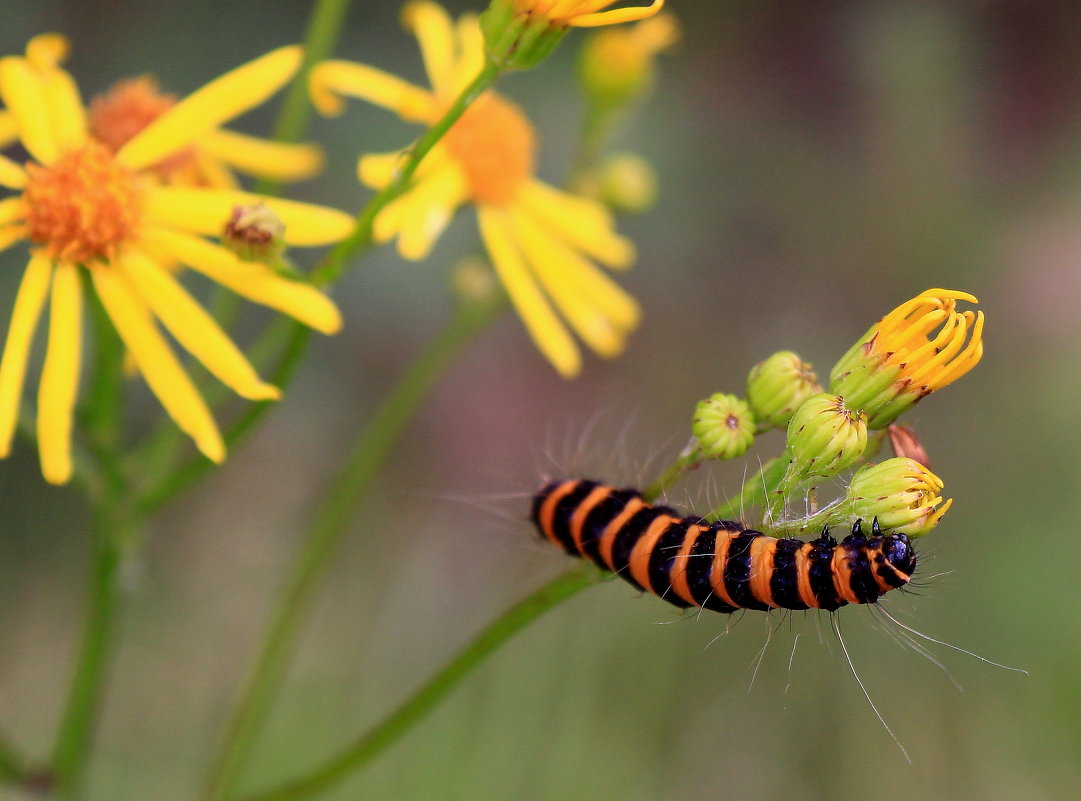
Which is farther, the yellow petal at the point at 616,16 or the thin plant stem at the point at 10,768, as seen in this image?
the thin plant stem at the point at 10,768

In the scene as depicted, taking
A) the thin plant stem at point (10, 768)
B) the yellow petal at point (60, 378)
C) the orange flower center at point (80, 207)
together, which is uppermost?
the orange flower center at point (80, 207)

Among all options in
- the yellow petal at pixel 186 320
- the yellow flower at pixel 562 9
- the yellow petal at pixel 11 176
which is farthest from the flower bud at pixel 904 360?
the yellow petal at pixel 11 176

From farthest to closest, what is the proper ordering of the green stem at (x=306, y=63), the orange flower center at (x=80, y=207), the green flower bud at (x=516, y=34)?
the green stem at (x=306, y=63)
the orange flower center at (x=80, y=207)
the green flower bud at (x=516, y=34)

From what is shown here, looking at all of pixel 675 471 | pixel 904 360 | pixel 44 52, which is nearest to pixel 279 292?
pixel 675 471

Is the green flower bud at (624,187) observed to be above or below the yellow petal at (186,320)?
above

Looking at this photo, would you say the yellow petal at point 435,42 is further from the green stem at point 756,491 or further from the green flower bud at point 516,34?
the green stem at point 756,491

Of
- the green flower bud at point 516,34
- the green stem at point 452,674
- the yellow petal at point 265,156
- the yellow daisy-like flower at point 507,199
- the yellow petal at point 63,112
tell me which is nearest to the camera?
the green flower bud at point 516,34

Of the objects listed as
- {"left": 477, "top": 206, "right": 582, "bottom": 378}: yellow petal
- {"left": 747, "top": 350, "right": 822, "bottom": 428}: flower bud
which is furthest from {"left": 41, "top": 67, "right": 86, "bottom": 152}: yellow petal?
{"left": 747, "top": 350, "right": 822, "bottom": 428}: flower bud
